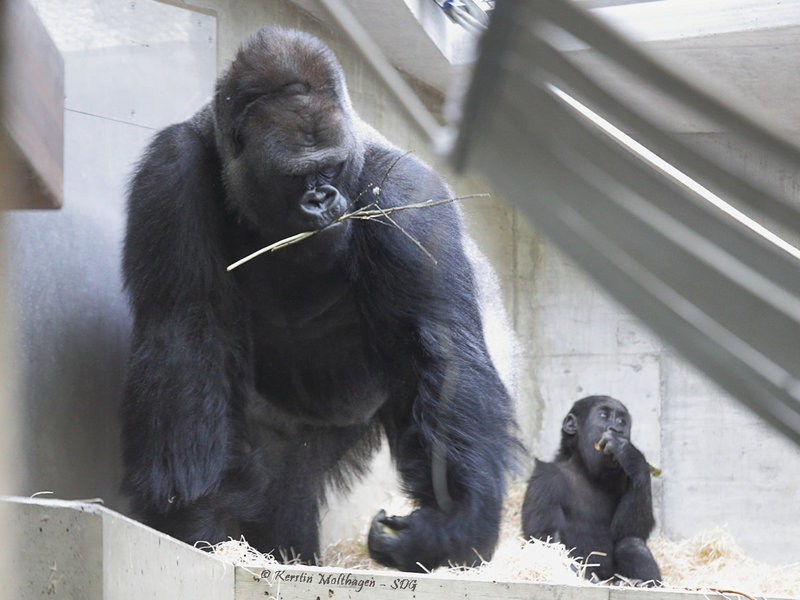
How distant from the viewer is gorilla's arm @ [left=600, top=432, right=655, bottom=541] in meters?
4.46

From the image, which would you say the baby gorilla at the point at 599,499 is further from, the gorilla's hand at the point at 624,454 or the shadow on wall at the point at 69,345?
the shadow on wall at the point at 69,345

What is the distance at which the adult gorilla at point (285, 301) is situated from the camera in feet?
10.2

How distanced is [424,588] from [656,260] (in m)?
1.83

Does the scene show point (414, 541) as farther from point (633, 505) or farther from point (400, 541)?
point (633, 505)

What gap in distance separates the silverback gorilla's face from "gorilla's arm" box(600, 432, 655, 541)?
6.62 ft

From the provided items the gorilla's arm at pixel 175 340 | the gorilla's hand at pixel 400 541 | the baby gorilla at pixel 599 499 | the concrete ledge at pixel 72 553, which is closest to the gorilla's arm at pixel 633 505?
the baby gorilla at pixel 599 499

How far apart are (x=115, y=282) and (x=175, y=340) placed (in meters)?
1.04

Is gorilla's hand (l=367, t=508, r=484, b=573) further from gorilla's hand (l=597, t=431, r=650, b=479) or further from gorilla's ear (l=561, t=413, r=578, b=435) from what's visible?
gorilla's ear (l=561, t=413, r=578, b=435)

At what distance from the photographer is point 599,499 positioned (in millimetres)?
4641

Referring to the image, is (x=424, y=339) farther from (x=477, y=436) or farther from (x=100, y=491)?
(x=100, y=491)

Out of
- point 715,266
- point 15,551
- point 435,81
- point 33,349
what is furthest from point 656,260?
point 33,349

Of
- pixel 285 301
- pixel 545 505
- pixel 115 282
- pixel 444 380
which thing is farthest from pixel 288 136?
pixel 545 505

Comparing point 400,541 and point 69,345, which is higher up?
point 69,345

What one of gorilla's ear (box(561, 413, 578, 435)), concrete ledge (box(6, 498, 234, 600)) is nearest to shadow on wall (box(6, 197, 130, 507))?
concrete ledge (box(6, 498, 234, 600))
